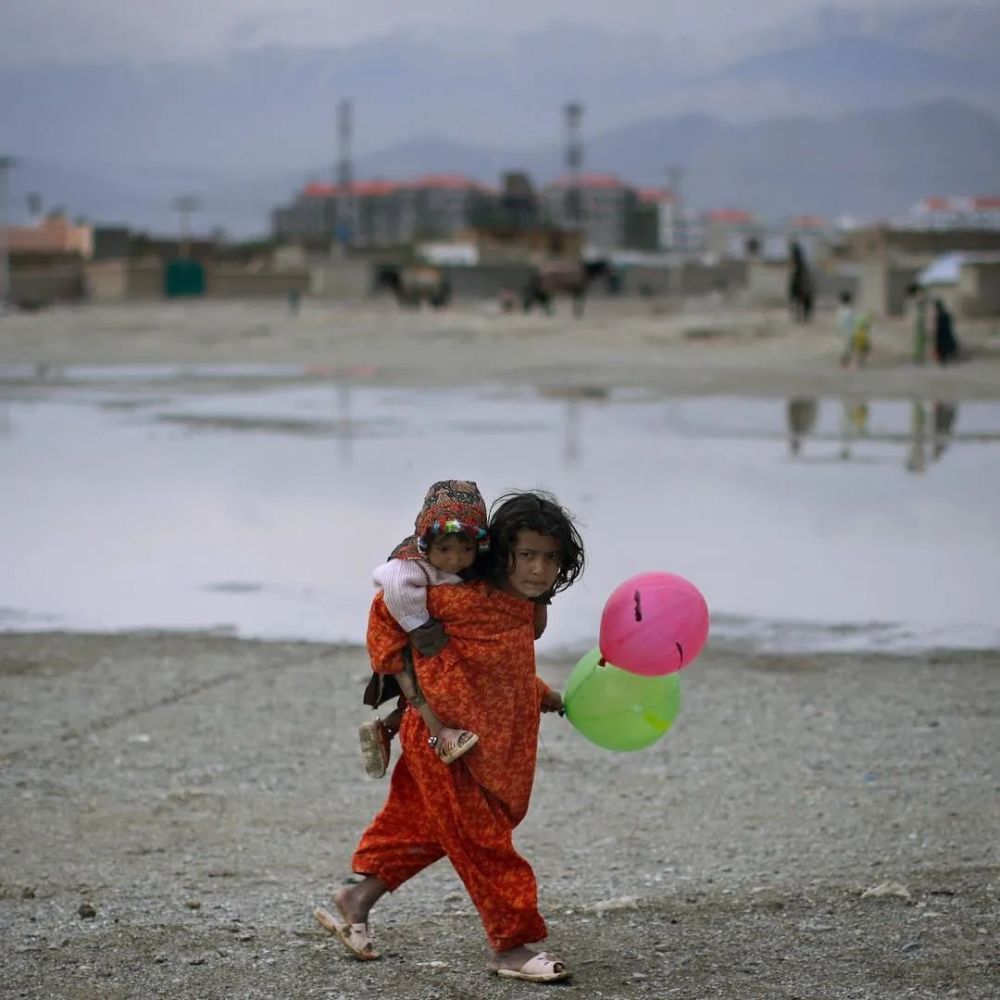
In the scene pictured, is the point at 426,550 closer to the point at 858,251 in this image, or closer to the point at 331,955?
the point at 331,955

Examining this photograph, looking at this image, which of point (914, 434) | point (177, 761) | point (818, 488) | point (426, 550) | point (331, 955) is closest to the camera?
point (426, 550)

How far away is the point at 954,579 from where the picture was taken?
34.8 ft

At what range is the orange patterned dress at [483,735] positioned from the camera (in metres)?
4.21

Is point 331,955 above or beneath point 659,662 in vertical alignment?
beneath

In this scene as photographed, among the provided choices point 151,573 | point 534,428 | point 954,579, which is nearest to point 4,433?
point 534,428

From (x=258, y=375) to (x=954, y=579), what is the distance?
64.7ft

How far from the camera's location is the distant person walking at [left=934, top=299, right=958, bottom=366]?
28609mm

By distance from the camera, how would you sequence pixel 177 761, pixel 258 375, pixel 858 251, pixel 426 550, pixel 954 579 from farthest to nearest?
pixel 858 251 < pixel 258 375 < pixel 954 579 < pixel 177 761 < pixel 426 550

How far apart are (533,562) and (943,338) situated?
25.7 meters

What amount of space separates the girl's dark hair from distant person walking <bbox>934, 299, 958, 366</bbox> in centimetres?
2540

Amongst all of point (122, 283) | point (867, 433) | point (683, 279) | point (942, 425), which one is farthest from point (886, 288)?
point (122, 283)

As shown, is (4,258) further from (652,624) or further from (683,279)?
(652,624)

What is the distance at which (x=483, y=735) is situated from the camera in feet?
13.8

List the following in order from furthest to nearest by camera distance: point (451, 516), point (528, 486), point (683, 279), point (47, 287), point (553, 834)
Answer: point (683, 279)
point (47, 287)
point (528, 486)
point (553, 834)
point (451, 516)
